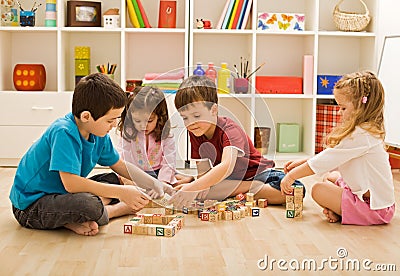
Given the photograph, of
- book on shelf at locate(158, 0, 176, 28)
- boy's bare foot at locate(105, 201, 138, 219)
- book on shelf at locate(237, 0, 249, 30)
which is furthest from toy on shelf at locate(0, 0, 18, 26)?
boy's bare foot at locate(105, 201, 138, 219)

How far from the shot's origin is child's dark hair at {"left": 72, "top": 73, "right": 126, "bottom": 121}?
1.98m

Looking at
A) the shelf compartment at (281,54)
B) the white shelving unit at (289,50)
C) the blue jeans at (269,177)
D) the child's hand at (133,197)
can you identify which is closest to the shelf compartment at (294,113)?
the white shelving unit at (289,50)

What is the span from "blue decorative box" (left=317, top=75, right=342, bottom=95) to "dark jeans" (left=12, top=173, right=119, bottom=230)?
6.64 feet

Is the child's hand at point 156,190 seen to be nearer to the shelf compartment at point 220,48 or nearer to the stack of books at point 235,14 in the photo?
the stack of books at point 235,14

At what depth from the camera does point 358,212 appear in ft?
7.08

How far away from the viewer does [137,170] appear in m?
2.27

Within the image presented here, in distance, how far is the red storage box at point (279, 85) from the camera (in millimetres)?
3674

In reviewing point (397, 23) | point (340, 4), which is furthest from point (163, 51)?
point (397, 23)

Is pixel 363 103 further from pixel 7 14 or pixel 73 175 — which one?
pixel 7 14

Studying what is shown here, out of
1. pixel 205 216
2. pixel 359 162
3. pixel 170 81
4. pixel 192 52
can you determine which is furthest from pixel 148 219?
pixel 192 52

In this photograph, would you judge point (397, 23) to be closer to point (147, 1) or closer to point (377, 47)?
point (377, 47)

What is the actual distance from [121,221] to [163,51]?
1.84 metres

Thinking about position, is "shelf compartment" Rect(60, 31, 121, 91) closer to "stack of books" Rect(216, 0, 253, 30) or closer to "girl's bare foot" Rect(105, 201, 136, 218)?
"stack of books" Rect(216, 0, 253, 30)

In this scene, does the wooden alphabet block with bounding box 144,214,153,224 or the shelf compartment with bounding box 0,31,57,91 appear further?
the shelf compartment with bounding box 0,31,57,91
